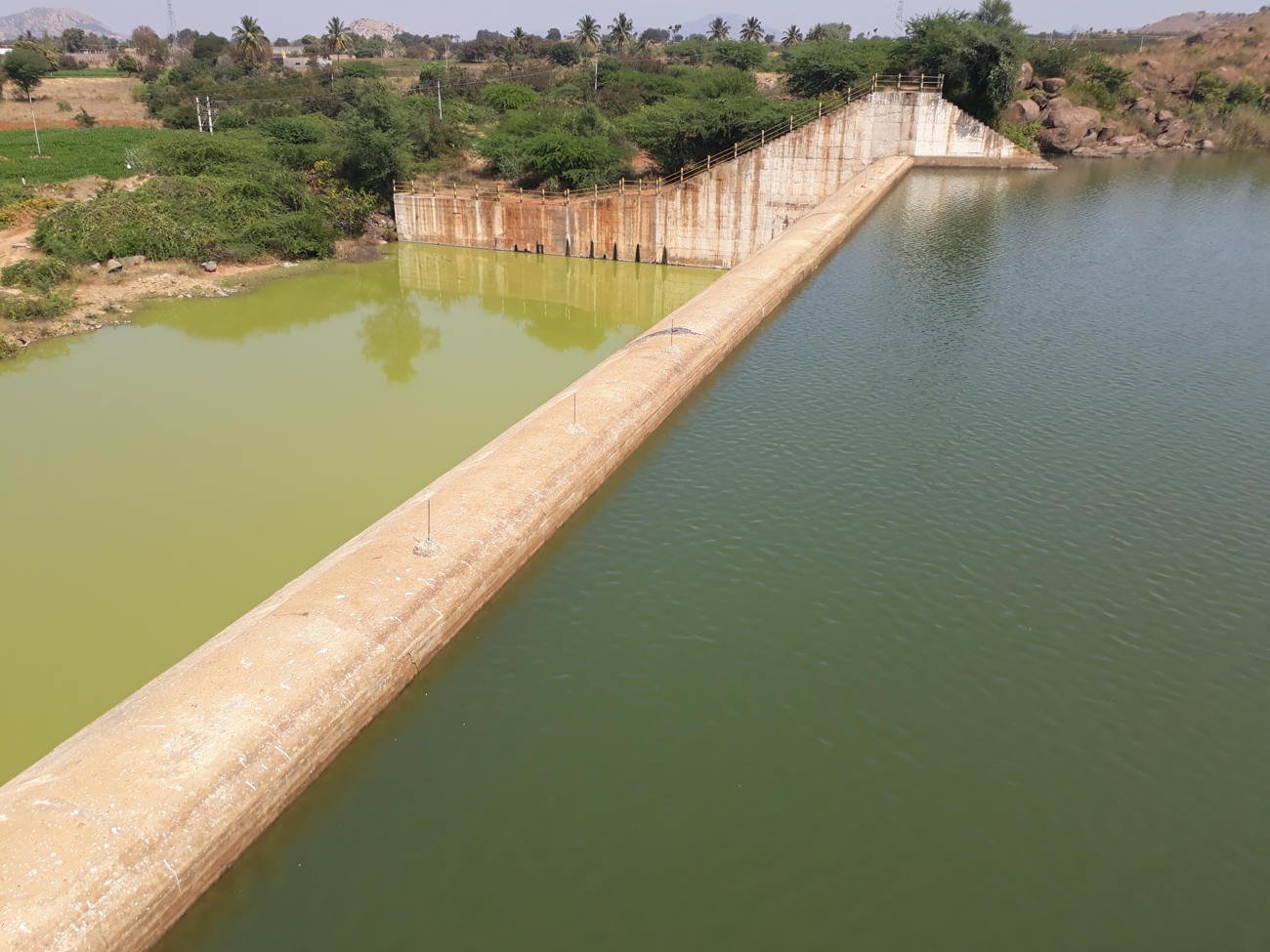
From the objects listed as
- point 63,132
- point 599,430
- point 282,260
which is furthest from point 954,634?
point 63,132

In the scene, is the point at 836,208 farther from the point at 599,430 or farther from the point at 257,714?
the point at 257,714

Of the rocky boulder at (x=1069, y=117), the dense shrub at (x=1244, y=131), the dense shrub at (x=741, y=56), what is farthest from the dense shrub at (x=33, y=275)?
the dense shrub at (x=1244, y=131)

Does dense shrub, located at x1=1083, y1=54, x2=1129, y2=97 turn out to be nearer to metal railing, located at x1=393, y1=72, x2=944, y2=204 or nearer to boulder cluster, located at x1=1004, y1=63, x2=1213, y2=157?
boulder cluster, located at x1=1004, y1=63, x2=1213, y2=157

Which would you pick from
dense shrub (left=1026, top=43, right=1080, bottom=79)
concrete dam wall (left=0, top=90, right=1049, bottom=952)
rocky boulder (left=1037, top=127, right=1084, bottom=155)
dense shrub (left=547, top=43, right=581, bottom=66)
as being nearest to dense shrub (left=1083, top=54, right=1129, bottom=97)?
dense shrub (left=1026, top=43, right=1080, bottom=79)

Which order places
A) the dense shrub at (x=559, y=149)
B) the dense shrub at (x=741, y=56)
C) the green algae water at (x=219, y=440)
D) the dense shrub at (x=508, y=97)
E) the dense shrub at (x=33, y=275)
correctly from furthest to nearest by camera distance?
the dense shrub at (x=741, y=56) < the dense shrub at (x=508, y=97) < the dense shrub at (x=559, y=149) < the dense shrub at (x=33, y=275) < the green algae water at (x=219, y=440)

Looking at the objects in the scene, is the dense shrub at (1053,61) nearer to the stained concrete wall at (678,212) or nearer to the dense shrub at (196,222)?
the stained concrete wall at (678,212)
